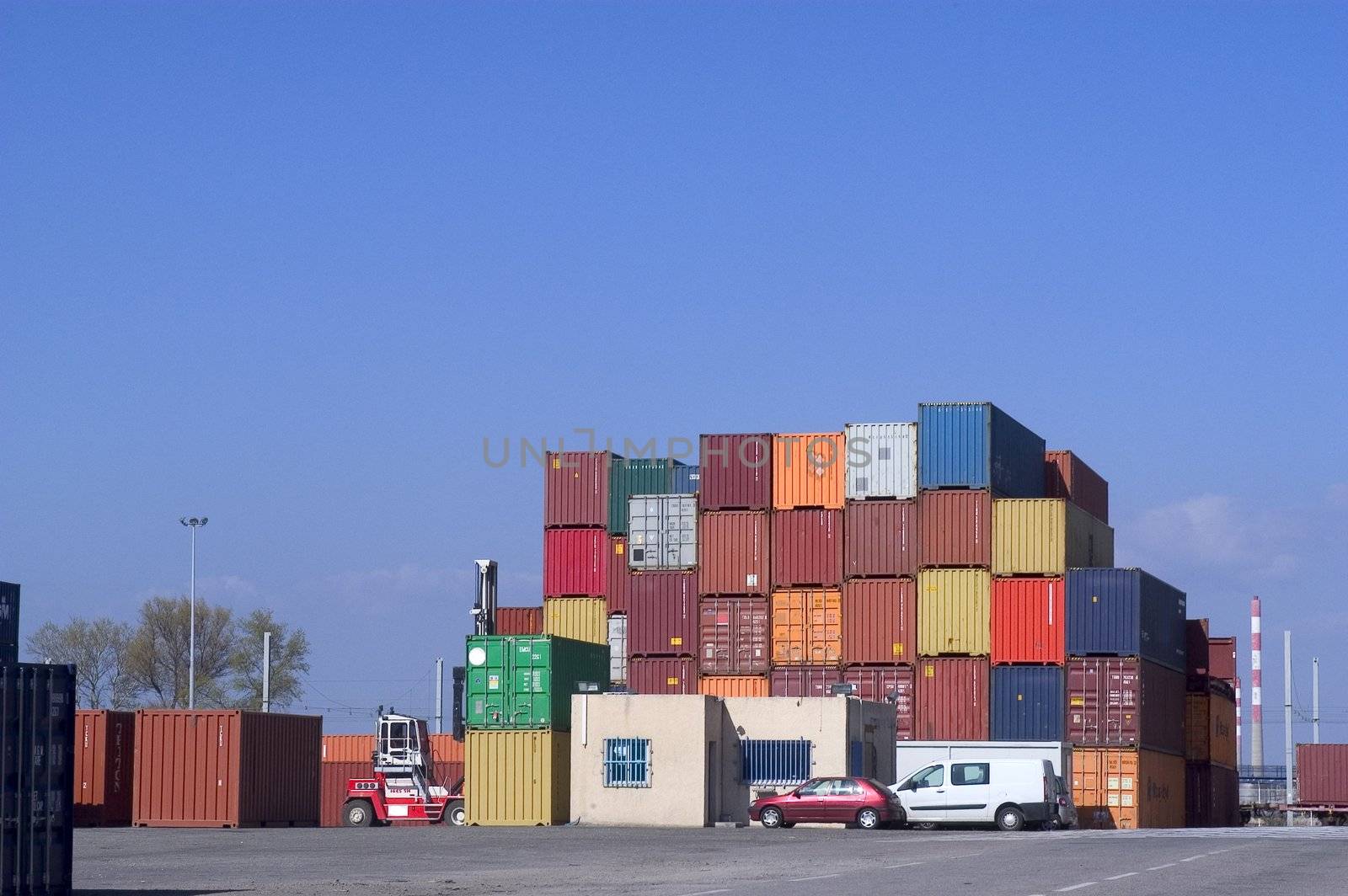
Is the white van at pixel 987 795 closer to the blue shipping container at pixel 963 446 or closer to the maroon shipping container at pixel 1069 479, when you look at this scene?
the blue shipping container at pixel 963 446

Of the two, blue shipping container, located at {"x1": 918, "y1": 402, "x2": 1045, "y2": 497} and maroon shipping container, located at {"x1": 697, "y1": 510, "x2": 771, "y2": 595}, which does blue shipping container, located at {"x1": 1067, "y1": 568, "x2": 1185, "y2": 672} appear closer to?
blue shipping container, located at {"x1": 918, "y1": 402, "x2": 1045, "y2": 497}

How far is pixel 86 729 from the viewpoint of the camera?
44562 millimetres

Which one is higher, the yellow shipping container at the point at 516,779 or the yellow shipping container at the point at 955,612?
the yellow shipping container at the point at 955,612

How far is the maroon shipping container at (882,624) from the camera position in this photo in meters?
53.4

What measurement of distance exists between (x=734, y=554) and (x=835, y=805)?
50.2 ft

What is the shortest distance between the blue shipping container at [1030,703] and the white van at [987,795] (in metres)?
10.2

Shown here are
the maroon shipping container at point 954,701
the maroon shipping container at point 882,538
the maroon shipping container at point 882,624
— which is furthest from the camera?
the maroon shipping container at point 882,538

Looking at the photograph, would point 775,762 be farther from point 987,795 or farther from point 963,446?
point 963,446

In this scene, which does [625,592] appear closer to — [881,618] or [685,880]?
[881,618]

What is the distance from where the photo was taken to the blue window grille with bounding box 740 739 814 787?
44094 mm

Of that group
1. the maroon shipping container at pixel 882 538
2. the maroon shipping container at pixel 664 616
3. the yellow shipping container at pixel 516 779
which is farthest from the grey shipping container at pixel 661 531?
the yellow shipping container at pixel 516 779

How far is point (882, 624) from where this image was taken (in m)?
53.7

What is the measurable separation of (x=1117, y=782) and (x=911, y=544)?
874cm

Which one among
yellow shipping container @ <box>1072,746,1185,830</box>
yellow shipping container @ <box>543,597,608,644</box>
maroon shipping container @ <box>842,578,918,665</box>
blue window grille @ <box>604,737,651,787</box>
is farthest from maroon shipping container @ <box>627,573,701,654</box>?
blue window grille @ <box>604,737,651,787</box>
